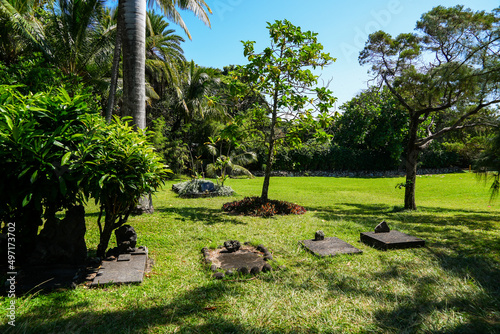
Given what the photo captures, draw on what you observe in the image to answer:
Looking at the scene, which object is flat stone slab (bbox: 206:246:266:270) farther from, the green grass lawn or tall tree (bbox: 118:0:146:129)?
tall tree (bbox: 118:0:146:129)

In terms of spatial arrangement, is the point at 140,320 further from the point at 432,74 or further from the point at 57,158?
the point at 432,74

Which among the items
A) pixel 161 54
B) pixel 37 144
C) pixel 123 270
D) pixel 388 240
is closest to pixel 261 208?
pixel 388 240

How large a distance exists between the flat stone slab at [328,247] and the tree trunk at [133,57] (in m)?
4.75

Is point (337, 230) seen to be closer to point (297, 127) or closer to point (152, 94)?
point (297, 127)

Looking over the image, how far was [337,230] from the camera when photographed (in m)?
6.42

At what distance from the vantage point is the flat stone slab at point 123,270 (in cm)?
332

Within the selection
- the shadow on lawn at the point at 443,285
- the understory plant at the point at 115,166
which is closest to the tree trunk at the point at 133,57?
the understory plant at the point at 115,166

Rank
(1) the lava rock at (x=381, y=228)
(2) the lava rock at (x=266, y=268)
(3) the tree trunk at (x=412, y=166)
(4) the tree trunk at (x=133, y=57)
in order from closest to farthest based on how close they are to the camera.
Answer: (2) the lava rock at (x=266, y=268)
(1) the lava rock at (x=381, y=228)
(4) the tree trunk at (x=133, y=57)
(3) the tree trunk at (x=412, y=166)

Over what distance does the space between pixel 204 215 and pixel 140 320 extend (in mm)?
5271

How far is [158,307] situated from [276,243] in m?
2.77

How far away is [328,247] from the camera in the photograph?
4.88m

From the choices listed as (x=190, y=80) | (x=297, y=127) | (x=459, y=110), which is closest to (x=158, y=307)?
(x=297, y=127)

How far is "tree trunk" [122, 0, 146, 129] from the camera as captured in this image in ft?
22.2

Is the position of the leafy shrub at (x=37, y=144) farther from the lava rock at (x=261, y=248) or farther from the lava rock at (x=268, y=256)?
the lava rock at (x=261, y=248)
